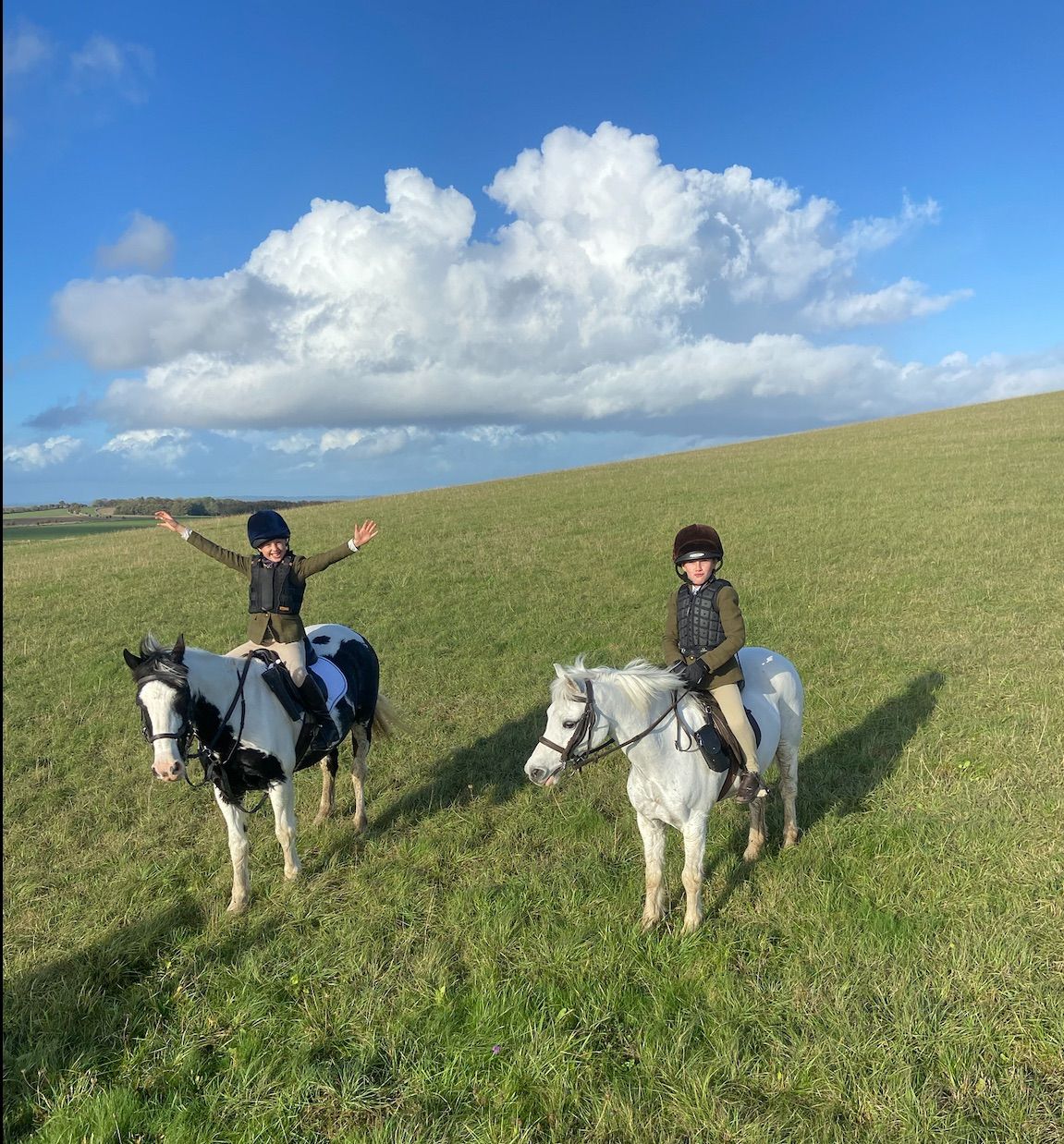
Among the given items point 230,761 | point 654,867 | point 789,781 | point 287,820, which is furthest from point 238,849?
point 789,781

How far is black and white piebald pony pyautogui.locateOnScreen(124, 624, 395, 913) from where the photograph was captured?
15.5 ft

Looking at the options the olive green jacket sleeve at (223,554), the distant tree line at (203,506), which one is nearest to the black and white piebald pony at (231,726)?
the olive green jacket sleeve at (223,554)

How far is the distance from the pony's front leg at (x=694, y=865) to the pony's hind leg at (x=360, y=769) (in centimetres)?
370

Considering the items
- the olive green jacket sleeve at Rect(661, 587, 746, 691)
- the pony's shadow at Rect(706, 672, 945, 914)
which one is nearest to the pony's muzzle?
the olive green jacket sleeve at Rect(661, 587, 746, 691)

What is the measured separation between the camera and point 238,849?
5688mm

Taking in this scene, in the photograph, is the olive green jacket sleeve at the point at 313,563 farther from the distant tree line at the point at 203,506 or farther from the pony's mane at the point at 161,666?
the distant tree line at the point at 203,506

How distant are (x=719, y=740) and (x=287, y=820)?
4.08 m

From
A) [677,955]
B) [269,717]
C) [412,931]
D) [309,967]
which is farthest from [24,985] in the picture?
[677,955]

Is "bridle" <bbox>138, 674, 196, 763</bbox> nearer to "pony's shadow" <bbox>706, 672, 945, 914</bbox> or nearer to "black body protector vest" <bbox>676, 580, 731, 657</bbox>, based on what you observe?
"black body protector vest" <bbox>676, 580, 731, 657</bbox>

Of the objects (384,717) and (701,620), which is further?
(384,717)

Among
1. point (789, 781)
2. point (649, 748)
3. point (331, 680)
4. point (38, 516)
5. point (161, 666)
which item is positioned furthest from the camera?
point (38, 516)

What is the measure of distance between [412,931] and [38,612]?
56.8ft

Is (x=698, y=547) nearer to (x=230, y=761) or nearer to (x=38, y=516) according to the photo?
(x=230, y=761)

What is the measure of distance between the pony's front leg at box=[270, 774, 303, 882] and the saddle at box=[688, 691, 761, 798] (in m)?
3.82
